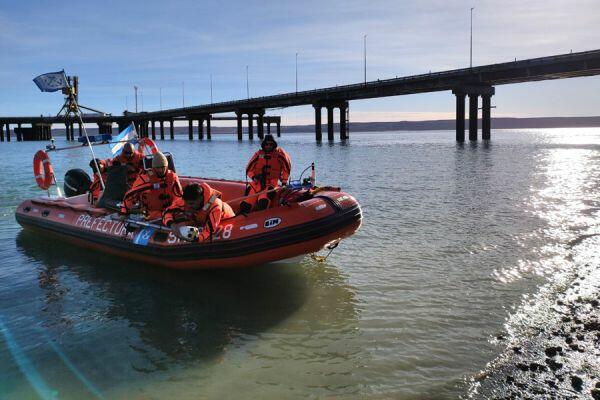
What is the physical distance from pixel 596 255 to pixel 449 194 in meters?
7.35

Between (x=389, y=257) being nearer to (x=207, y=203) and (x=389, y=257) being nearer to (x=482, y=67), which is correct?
(x=207, y=203)

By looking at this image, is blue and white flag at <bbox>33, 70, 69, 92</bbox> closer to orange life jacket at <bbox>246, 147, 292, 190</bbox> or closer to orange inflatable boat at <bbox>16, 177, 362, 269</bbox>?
orange inflatable boat at <bbox>16, 177, 362, 269</bbox>

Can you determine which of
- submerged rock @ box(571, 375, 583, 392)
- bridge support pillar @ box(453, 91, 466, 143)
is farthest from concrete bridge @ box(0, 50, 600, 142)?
submerged rock @ box(571, 375, 583, 392)

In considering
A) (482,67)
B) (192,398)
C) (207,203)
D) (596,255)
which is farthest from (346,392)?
(482,67)

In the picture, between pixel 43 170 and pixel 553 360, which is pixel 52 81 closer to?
pixel 43 170

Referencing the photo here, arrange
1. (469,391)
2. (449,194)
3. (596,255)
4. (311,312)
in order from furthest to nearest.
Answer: (449,194) < (596,255) < (311,312) < (469,391)

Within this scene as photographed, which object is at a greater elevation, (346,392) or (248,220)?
(248,220)

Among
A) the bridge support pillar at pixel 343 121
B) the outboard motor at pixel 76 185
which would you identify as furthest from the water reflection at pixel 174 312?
the bridge support pillar at pixel 343 121

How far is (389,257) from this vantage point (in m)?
8.06

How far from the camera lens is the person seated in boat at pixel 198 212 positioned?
6656mm

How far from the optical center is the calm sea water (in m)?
4.46

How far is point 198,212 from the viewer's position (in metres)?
7.00

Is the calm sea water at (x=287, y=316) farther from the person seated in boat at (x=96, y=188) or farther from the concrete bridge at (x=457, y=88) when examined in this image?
the concrete bridge at (x=457, y=88)

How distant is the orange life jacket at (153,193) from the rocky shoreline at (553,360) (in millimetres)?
5014
